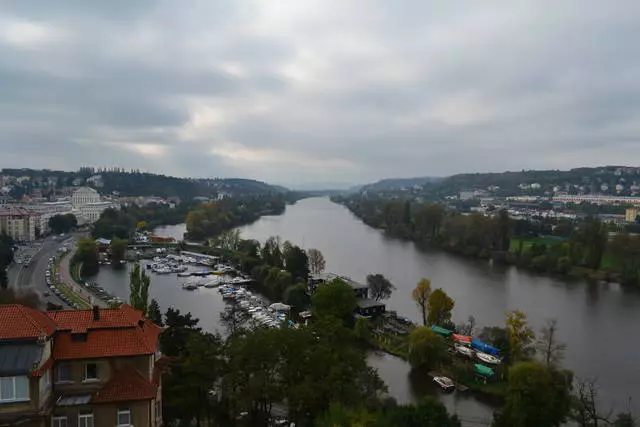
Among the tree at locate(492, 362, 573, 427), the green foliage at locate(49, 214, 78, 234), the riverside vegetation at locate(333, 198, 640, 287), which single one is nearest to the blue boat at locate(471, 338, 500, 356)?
the tree at locate(492, 362, 573, 427)

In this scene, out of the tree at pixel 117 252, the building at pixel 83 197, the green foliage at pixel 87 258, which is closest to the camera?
the green foliage at pixel 87 258

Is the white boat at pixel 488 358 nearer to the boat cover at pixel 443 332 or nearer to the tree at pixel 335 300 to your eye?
the boat cover at pixel 443 332

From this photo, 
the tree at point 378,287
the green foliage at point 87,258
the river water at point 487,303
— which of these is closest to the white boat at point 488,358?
the river water at point 487,303

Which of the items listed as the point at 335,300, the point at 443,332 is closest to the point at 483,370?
the point at 443,332

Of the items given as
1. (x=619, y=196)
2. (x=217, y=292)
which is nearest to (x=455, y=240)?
(x=217, y=292)

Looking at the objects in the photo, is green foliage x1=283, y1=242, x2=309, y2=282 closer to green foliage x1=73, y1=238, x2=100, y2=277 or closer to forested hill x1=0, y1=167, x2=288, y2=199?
green foliage x1=73, y1=238, x2=100, y2=277

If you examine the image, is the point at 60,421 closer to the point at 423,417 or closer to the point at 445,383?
the point at 423,417

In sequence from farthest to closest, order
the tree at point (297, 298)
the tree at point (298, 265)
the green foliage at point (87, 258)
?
the green foliage at point (87, 258) < the tree at point (298, 265) < the tree at point (297, 298)
